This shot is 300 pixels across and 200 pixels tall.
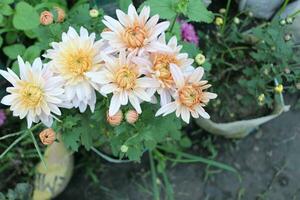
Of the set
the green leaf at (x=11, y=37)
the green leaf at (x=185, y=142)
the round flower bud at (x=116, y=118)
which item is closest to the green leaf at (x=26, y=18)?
the green leaf at (x=11, y=37)

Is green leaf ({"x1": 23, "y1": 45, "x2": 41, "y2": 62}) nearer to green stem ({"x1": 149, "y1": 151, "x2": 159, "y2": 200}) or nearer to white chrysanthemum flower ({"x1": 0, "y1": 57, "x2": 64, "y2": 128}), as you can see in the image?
white chrysanthemum flower ({"x1": 0, "y1": 57, "x2": 64, "y2": 128})

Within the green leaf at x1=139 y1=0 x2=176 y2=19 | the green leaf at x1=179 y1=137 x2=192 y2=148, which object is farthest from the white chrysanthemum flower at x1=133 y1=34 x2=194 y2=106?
the green leaf at x1=179 y1=137 x2=192 y2=148

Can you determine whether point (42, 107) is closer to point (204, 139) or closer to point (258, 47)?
point (258, 47)

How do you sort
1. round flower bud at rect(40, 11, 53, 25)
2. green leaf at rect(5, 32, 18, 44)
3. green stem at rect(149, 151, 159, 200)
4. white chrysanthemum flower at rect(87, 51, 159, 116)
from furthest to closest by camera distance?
green stem at rect(149, 151, 159, 200), green leaf at rect(5, 32, 18, 44), round flower bud at rect(40, 11, 53, 25), white chrysanthemum flower at rect(87, 51, 159, 116)

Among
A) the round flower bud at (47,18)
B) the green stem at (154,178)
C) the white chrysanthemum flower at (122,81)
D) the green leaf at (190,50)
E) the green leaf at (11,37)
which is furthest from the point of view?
the green stem at (154,178)

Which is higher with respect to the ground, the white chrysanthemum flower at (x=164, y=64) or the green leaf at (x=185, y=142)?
the white chrysanthemum flower at (x=164, y=64)

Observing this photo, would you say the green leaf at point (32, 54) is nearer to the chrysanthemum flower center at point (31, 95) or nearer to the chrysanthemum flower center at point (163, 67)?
the chrysanthemum flower center at point (31, 95)

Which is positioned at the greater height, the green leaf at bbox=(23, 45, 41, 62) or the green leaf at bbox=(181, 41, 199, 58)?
the green leaf at bbox=(181, 41, 199, 58)
